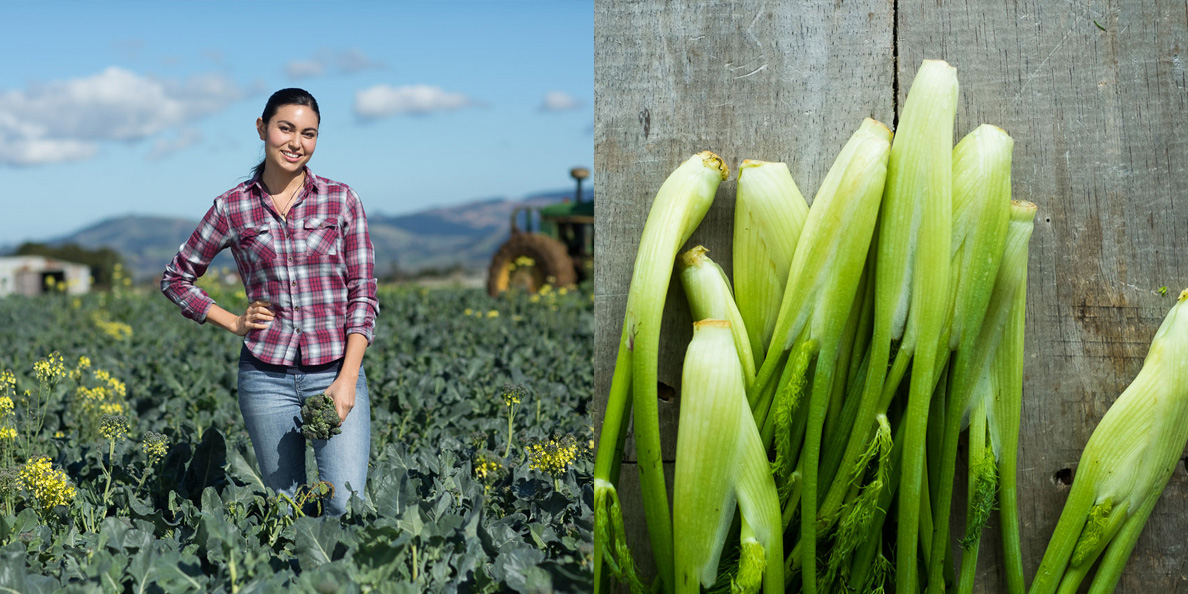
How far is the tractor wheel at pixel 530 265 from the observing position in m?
12.6

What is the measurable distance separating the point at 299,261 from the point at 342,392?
422 mm

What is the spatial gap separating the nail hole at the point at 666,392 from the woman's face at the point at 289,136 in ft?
4.47

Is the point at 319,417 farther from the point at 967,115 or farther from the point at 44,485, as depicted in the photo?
the point at 967,115

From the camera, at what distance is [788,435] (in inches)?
74.7

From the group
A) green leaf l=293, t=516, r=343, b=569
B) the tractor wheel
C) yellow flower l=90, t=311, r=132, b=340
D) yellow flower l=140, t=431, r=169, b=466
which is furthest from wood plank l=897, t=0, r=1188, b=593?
the tractor wheel

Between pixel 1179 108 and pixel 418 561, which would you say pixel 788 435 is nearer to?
pixel 418 561

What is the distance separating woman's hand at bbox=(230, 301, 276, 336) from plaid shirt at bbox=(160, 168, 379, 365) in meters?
0.02

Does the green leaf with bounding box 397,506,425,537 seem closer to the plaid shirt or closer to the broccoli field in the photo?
the broccoli field

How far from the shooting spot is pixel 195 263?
285 cm

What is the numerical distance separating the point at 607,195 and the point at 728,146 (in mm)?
295

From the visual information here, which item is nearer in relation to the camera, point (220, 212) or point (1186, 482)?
point (1186, 482)

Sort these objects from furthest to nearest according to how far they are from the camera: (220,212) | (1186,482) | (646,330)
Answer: (220,212)
(1186,482)
(646,330)

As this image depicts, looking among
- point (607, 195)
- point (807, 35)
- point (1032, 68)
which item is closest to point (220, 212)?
point (607, 195)

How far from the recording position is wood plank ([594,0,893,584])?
204 cm
